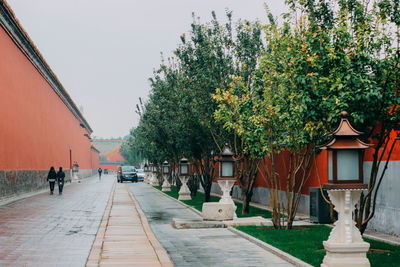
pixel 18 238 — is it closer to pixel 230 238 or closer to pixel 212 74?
pixel 230 238

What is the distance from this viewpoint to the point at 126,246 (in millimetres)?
11523

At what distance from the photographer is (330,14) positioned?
11.9m

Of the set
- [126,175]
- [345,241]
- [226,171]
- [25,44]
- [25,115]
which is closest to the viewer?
[345,241]

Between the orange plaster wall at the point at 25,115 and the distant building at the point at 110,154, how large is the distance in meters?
95.4

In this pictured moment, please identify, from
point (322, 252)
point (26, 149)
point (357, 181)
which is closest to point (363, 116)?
point (357, 181)

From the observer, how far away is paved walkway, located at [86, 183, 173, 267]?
9594mm

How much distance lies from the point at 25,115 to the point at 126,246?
2372 cm

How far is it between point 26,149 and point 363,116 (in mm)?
27103

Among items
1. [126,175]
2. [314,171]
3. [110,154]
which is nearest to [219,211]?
[314,171]

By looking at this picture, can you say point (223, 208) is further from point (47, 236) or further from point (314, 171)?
point (47, 236)

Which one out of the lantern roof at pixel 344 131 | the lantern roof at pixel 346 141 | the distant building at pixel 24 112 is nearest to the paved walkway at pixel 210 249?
the lantern roof at pixel 346 141

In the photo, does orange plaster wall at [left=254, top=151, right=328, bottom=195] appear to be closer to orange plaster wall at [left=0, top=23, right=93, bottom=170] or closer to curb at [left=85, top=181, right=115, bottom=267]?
curb at [left=85, top=181, right=115, bottom=267]

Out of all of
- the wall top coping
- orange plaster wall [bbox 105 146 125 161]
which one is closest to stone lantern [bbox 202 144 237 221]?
the wall top coping

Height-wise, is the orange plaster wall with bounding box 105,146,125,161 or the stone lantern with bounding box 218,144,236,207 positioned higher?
the orange plaster wall with bounding box 105,146,125,161
